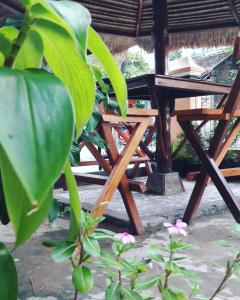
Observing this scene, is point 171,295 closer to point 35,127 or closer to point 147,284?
point 147,284

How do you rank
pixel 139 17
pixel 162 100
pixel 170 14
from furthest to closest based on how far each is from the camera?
pixel 139 17 → pixel 170 14 → pixel 162 100

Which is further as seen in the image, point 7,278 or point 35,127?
point 7,278

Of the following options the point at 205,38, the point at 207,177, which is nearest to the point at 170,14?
the point at 205,38

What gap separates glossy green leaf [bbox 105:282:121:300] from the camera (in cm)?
77

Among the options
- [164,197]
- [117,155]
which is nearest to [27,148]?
[117,155]

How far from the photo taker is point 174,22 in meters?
4.92

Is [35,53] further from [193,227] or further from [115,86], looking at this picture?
[193,227]

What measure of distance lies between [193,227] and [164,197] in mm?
978

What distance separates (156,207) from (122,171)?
106 cm

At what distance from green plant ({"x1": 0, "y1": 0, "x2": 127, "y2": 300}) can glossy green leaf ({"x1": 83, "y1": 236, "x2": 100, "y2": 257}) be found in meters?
0.21

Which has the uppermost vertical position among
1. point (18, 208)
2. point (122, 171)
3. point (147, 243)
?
point (18, 208)

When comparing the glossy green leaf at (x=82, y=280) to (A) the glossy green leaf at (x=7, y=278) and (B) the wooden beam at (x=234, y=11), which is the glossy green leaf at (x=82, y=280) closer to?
(A) the glossy green leaf at (x=7, y=278)

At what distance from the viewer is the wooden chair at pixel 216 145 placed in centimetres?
235

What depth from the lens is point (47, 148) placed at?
0.35m
